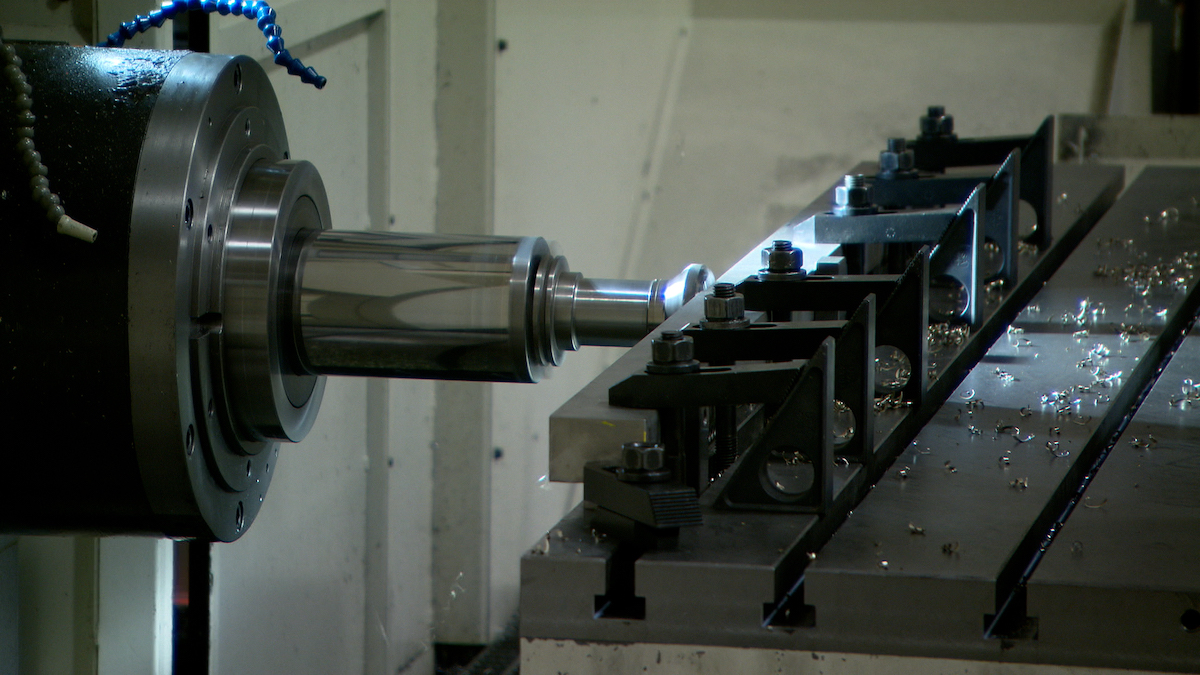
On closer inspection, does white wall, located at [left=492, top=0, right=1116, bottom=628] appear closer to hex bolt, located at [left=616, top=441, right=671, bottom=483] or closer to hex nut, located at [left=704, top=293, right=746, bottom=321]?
hex nut, located at [left=704, top=293, right=746, bottom=321]

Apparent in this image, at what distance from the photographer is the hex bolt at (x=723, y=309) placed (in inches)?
25.7

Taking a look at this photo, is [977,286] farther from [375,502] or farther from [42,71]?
[375,502]

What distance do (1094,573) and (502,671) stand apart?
65.5 inches

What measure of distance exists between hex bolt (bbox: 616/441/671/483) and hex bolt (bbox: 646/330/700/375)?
0.05 meters

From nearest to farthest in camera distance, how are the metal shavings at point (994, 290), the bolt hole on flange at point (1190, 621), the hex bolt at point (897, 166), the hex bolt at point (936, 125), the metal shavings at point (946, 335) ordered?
1. the bolt hole on flange at point (1190, 621)
2. the metal shavings at point (946, 335)
3. the metal shavings at point (994, 290)
4. the hex bolt at point (897, 166)
5. the hex bolt at point (936, 125)

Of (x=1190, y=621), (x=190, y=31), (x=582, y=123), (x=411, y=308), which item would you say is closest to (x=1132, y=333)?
(x=1190, y=621)

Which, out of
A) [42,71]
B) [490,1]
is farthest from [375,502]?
[42,71]

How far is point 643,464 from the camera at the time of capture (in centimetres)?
54

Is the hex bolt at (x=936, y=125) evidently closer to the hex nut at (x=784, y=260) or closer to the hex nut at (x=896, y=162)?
the hex nut at (x=896, y=162)

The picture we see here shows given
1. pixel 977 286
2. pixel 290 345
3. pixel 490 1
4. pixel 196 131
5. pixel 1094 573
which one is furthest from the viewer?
pixel 490 1

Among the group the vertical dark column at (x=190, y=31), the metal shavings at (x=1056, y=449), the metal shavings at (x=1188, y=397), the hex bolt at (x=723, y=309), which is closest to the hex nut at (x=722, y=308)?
the hex bolt at (x=723, y=309)

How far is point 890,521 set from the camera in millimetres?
585

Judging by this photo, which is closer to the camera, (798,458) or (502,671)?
(798,458)

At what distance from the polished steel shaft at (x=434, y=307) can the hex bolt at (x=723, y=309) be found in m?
0.15
